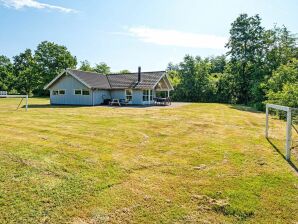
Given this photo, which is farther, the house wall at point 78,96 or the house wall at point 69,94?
the house wall at point 69,94

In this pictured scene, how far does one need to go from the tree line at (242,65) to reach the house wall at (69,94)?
1814 cm

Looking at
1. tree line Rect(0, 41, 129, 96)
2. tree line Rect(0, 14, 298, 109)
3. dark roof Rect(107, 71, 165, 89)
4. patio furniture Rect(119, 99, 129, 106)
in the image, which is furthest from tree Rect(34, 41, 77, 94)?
patio furniture Rect(119, 99, 129, 106)

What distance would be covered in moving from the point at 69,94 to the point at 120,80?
21.8 feet

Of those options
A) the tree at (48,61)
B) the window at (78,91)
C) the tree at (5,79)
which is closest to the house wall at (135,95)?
the window at (78,91)

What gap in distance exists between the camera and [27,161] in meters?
7.18

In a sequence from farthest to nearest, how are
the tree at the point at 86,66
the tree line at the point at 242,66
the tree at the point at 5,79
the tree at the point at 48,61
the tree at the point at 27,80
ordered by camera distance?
the tree at the point at 86,66
the tree at the point at 5,79
the tree at the point at 27,80
the tree at the point at 48,61
the tree line at the point at 242,66

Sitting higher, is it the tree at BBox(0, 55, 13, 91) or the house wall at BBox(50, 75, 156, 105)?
the tree at BBox(0, 55, 13, 91)

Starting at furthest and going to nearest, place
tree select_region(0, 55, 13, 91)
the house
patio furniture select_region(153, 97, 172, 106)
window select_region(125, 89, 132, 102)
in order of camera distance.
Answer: tree select_region(0, 55, 13, 91), patio furniture select_region(153, 97, 172, 106), window select_region(125, 89, 132, 102), the house

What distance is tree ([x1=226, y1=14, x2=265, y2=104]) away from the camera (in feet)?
129

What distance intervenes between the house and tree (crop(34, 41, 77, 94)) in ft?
93.4

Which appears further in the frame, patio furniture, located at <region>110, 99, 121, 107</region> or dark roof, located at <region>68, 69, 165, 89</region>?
dark roof, located at <region>68, 69, 165, 89</region>

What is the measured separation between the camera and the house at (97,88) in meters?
30.1

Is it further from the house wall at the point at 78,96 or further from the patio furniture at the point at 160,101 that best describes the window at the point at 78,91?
the patio furniture at the point at 160,101

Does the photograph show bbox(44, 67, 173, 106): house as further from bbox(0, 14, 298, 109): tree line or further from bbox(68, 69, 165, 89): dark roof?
bbox(0, 14, 298, 109): tree line
